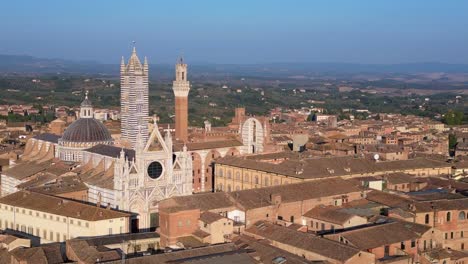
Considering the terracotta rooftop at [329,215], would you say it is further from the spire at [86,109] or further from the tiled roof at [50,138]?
the tiled roof at [50,138]

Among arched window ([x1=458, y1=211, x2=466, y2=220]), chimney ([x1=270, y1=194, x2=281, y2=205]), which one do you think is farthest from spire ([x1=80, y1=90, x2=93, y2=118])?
arched window ([x1=458, y1=211, x2=466, y2=220])

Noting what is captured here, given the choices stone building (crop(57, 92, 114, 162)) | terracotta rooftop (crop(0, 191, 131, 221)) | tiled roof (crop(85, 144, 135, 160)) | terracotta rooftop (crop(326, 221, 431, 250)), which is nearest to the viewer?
terracotta rooftop (crop(326, 221, 431, 250))

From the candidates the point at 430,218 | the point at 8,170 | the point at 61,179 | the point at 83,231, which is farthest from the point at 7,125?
the point at 430,218

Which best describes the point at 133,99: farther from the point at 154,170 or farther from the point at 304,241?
the point at 304,241

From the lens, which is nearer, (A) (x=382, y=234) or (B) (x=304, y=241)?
(B) (x=304, y=241)

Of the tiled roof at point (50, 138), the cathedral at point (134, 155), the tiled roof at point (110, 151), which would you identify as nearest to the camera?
the cathedral at point (134, 155)

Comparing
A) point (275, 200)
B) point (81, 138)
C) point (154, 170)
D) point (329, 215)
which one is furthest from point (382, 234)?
point (81, 138)

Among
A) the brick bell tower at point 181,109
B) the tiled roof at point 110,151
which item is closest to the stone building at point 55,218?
the tiled roof at point 110,151

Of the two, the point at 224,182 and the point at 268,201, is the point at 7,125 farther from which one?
the point at 268,201

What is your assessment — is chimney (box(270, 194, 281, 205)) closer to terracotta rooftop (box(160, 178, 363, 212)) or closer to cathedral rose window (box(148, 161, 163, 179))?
terracotta rooftop (box(160, 178, 363, 212))
